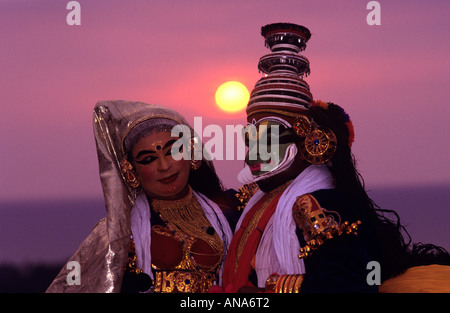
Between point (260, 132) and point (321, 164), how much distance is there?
0.59 meters

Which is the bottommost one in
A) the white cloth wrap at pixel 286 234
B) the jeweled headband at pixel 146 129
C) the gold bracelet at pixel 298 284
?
the gold bracelet at pixel 298 284

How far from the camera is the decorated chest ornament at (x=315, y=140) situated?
15.3 feet

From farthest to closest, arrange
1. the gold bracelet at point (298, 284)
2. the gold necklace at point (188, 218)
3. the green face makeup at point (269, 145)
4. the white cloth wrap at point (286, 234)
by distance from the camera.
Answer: the gold necklace at point (188, 218), the green face makeup at point (269, 145), the white cloth wrap at point (286, 234), the gold bracelet at point (298, 284)

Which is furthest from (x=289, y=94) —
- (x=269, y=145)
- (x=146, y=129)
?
(x=146, y=129)

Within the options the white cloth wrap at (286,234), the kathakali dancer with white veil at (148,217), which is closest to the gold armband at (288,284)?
the white cloth wrap at (286,234)

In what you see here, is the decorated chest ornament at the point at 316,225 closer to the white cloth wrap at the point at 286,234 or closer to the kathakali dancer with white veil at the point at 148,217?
the white cloth wrap at the point at 286,234

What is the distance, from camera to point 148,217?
18.4 feet

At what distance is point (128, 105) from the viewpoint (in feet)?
19.0

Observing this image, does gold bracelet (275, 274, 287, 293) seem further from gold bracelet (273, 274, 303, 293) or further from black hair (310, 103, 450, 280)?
black hair (310, 103, 450, 280)

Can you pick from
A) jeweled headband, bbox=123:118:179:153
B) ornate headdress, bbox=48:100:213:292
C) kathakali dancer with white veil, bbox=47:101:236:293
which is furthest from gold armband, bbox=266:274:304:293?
jeweled headband, bbox=123:118:179:153

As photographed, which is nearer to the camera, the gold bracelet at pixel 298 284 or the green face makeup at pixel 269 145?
the gold bracelet at pixel 298 284

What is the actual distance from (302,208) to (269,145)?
70 cm

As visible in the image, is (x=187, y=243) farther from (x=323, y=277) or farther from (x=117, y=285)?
(x=323, y=277)
